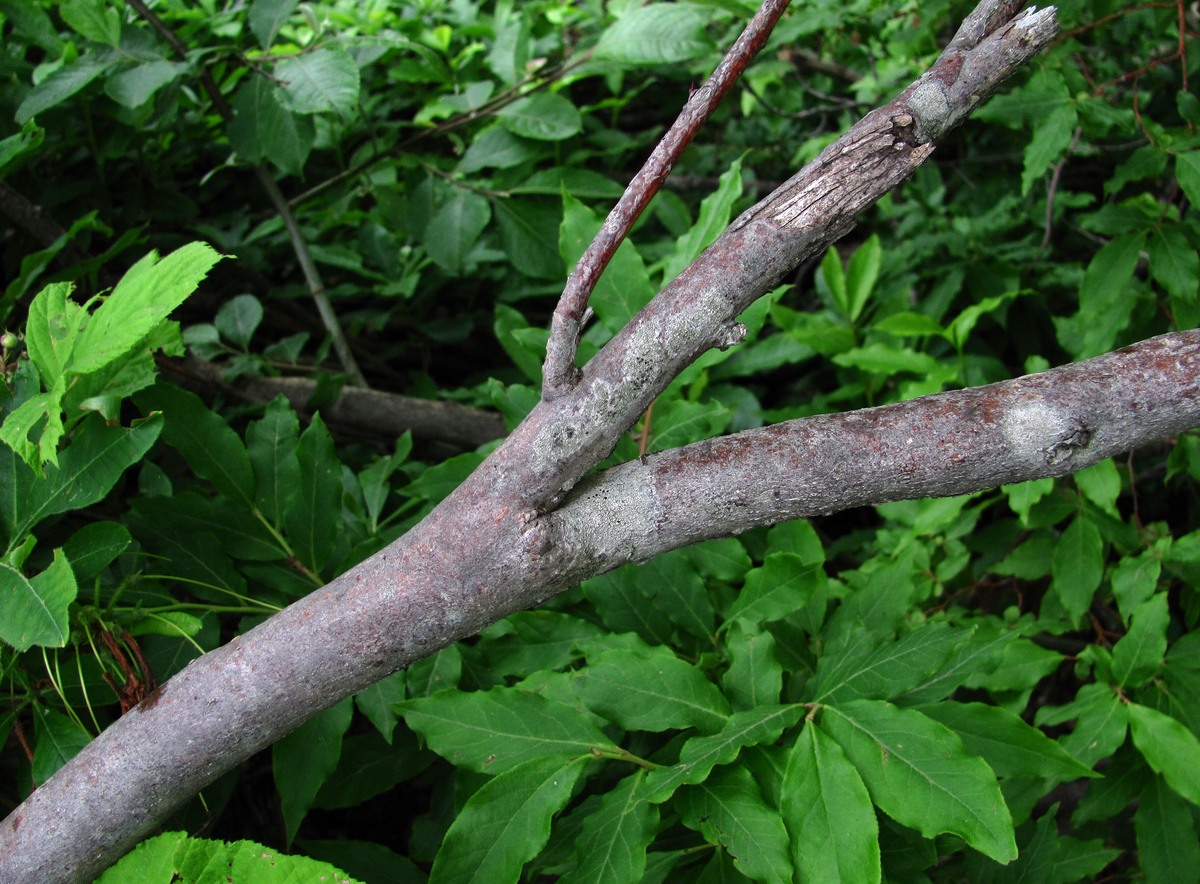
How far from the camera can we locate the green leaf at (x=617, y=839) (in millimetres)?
1051

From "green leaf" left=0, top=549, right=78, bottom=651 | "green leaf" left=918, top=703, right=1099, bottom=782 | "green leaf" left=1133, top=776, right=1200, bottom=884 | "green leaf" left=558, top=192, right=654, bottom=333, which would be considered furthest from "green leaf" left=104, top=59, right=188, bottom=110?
"green leaf" left=1133, top=776, right=1200, bottom=884

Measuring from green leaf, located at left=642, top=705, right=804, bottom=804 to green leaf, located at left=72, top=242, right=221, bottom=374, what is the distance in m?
0.78

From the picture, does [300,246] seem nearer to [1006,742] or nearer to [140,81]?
[140,81]

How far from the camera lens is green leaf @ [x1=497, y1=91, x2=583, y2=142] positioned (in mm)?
1895

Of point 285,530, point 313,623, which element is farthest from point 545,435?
point 285,530

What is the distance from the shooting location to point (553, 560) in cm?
99

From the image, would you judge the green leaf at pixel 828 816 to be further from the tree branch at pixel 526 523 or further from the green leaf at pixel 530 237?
the green leaf at pixel 530 237

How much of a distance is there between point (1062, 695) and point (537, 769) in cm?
161

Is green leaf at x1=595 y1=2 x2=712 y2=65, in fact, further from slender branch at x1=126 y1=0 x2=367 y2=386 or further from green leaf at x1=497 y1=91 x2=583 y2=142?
slender branch at x1=126 y1=0 x2=367 y2=386

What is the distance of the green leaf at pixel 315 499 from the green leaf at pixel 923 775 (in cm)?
80

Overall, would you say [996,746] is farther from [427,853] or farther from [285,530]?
[285,530]

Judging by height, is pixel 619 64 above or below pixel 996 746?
above

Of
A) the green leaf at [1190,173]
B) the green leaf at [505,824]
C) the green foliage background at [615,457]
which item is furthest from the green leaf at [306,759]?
the green leaf at [1190,173]

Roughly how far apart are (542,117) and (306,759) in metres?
1.33
